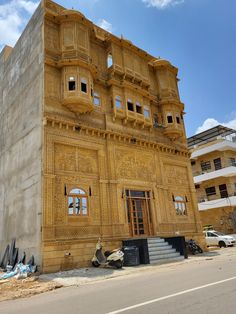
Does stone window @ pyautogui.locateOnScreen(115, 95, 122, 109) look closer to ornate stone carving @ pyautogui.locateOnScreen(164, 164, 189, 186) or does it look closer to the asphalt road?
ornate stone carving @ pyautogui.locateOnScreen(164, 164, 189, 186)

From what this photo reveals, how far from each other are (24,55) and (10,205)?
10327 millimetres

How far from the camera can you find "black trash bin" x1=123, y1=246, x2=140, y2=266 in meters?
14.3

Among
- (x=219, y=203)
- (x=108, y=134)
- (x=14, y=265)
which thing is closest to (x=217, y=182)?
(x=219, y=203)

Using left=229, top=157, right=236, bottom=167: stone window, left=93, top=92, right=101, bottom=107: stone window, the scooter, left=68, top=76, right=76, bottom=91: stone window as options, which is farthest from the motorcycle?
left=229, top=157, right=236, bottom=167: stone window

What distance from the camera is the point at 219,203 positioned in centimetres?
3256

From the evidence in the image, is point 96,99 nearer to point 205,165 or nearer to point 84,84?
point 84,84

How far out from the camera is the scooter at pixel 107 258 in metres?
13.5

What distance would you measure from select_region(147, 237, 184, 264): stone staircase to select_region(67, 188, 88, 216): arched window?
13.9ft

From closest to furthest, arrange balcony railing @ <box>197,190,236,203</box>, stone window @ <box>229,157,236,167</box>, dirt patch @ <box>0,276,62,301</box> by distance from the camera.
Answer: dirt patch @ <box>0,276,62,301</box> → balcony railing @ <box>197,190,236,203</box> → stone window @ <box>229,157,236,167</box>

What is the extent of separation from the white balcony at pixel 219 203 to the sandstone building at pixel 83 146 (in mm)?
11654

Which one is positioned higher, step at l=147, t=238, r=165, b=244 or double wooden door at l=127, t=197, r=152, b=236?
double wooden door at l=127, t=197, r=152, b=236

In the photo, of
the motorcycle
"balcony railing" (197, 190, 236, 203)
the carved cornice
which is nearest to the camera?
the carved cornice

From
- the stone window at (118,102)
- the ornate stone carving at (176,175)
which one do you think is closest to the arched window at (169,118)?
the ornate stone carving at (176,175)

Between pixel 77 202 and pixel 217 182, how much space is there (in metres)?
23.9
